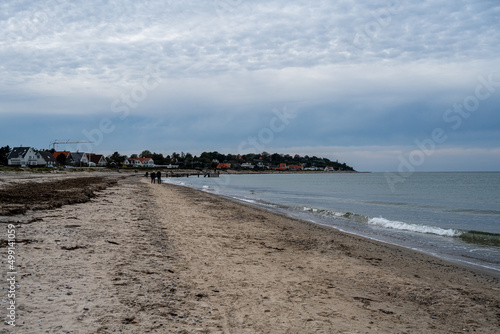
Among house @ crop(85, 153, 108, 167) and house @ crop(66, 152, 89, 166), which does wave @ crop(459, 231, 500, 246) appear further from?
house @ crop(85, 153, 108, 167)

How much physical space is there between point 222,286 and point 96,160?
460 ft

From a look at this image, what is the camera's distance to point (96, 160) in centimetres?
13225

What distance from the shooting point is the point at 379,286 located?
642 centimetres

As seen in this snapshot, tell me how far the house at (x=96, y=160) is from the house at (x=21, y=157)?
30660mm

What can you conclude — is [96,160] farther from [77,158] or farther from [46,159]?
[46,159]

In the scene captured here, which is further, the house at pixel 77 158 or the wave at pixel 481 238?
the house at pixel 77 158


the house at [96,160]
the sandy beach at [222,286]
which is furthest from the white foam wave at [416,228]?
the house at [96,160]

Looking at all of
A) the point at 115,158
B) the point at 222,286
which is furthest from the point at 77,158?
the point at 222,286

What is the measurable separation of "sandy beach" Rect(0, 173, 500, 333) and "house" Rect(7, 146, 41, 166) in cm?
9398

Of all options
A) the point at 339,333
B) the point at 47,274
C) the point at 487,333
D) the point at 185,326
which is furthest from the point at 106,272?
the point at 487,333

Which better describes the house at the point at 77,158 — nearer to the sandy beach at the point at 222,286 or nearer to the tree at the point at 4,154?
the tree at the point at 4,154

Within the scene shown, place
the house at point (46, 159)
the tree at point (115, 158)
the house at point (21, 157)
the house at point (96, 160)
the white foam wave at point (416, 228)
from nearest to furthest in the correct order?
the white foam wave at point (416, 228) < the house at point (21, 157) < the house at point (46, 159) < the house at point (96, 160) < the tree at point (115, 158)

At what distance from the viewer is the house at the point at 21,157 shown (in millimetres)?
88125

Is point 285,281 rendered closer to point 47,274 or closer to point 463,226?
point 47,274
